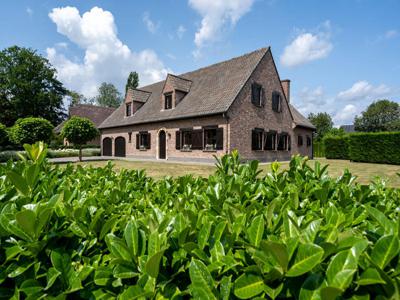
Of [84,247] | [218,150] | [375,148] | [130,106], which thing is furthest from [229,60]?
[84,247]

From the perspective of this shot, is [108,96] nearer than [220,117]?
No

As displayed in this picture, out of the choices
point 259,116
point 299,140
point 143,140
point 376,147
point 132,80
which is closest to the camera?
point 259,116

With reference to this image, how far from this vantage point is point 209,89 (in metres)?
21.6

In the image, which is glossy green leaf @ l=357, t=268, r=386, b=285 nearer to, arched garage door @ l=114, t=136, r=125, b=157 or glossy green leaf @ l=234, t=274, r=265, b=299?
glossy green leaf @ l=234, t=274, r=265, b=299

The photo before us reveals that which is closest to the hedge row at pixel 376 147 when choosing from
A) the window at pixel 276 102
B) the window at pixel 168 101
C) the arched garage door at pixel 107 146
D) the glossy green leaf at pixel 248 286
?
the window at pixel 276 102

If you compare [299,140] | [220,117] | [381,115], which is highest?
[381,115]

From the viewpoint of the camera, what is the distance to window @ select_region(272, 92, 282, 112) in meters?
22.7

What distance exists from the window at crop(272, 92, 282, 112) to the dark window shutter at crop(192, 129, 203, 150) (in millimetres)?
7388

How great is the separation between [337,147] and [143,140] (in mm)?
21170

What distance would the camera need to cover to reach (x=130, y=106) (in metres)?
28.1

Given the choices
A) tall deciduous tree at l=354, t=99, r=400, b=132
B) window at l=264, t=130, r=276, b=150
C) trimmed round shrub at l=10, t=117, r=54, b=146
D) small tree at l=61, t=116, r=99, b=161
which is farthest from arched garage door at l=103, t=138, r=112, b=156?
tall deciduous tree at l=354, t=99, r=400, b=132

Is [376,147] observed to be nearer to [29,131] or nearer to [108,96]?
[29,131]

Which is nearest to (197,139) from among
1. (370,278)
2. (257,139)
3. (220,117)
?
(220,117)

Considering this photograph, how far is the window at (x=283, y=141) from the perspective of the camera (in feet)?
76.1
